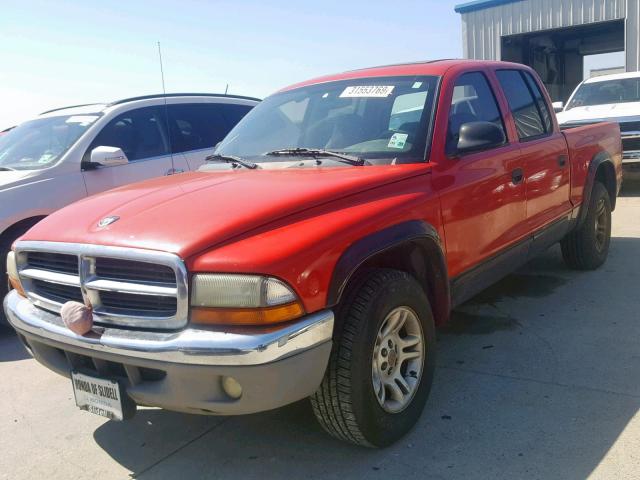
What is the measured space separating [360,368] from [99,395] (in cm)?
113

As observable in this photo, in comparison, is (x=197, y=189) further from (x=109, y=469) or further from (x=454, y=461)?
(x=454, y=461)

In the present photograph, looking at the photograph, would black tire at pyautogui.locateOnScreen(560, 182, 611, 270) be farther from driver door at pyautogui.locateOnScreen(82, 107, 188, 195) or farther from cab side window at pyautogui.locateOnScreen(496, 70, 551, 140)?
driver door at pyautogui.locateOnScreen(82, 107, 188, 195)

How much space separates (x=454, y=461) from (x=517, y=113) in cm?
269

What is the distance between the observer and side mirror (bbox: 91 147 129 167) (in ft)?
17.8

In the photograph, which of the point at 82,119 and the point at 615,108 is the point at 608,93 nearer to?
the point at 615,108

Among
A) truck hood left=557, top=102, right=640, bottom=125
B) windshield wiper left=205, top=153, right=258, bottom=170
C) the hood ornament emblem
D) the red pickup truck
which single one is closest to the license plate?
the red pickup truck

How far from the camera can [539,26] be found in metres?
18.3

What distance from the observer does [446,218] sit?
3365mm

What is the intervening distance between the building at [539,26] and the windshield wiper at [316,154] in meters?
15.7

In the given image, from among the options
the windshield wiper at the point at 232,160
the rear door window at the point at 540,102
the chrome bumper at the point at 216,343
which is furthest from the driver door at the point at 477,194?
the chrome bumper at the point at 216,343

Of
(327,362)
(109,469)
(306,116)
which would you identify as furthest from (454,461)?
(306,116)

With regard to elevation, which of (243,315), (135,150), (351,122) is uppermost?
(351,122)

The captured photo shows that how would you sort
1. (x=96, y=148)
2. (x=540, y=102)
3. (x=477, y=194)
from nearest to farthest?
(x=477, y=194), (x=540, y=102), (x=96, y=148)

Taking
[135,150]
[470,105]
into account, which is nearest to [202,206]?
[470,105]
